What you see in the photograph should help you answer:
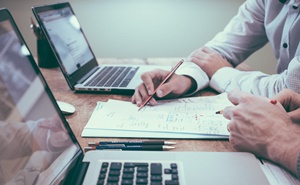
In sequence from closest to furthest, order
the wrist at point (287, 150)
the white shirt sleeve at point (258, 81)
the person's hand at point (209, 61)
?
the wrist at point (287, 150) < the white shirt sleeve at point (258, 81) < the person's hand at point (209, 61)

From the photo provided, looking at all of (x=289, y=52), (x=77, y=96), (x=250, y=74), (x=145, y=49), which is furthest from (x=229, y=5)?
(x=77, y=96)

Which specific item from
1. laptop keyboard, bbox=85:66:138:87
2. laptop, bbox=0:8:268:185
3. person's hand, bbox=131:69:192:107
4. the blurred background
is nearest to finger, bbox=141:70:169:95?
person's hand, bbox=131:69:192:107

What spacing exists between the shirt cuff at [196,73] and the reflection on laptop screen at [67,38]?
14.2 inches

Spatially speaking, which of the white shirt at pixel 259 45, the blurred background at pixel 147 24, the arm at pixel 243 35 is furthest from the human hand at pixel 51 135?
the blurred background at pixel 147 24

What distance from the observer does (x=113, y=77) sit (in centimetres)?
112

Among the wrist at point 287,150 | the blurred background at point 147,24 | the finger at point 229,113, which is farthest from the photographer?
the blurred background at point 147,24

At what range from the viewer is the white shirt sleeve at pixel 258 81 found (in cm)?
86

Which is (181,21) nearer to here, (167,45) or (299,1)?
(167,45)

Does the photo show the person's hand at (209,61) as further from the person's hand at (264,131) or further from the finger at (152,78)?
the person's hand at (264,131)

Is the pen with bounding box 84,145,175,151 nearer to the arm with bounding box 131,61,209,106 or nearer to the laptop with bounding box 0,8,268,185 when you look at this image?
the laptop with bounding box 0,8,268,185

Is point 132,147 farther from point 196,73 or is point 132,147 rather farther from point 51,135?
point 196,73

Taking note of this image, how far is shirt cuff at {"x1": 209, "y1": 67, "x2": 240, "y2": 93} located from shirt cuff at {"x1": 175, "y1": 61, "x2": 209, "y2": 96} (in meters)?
0.02

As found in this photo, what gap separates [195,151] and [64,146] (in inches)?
10.0

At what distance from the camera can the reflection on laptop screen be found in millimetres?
1028
